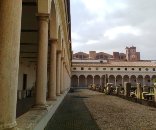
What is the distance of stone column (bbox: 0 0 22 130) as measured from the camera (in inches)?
166

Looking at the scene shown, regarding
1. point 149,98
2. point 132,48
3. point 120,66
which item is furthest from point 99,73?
point 149,98

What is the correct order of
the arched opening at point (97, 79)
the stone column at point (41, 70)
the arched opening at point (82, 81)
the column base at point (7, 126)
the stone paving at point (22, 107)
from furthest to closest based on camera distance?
the arched opening at point (97, 79) → the arched opening at point (82, 81) → the stone paving at point (22, 107) → the stone column at point (41, 70) → the column base at point (7, 126)

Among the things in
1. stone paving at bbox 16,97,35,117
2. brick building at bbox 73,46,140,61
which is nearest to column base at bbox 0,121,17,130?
stone paving at bbox 16,97,35,117

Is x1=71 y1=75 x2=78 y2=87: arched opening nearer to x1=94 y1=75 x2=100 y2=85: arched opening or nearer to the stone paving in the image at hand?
x1=94 y1=75 x2=100 y2=85: arched opening

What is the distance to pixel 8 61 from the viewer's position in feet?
14.0

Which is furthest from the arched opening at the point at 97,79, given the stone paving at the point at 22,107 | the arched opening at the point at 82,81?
the stone paving at the point at 22,107

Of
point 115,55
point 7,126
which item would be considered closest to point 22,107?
point 7,126

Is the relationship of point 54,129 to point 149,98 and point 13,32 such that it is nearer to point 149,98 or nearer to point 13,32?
point 13,32

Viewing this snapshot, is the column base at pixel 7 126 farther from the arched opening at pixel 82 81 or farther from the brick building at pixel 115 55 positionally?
the brick building at pixel 115 55

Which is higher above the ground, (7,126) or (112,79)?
(112,79)

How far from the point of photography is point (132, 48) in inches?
5261

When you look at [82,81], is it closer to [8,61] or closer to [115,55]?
[115,55]

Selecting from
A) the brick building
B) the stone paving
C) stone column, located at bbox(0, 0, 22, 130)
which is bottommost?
the stone paving

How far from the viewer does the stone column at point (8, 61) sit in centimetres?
421
